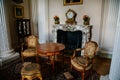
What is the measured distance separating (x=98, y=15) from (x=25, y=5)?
3.38 metres

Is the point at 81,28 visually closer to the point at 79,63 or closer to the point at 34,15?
the point at 79,63

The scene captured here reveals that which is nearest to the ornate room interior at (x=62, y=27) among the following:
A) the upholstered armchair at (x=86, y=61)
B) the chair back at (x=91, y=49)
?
the upholstered armchair at (x=86, y=61)

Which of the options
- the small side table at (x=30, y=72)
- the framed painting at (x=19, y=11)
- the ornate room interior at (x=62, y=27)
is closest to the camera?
Result: the small side table at (x=30, y=72)

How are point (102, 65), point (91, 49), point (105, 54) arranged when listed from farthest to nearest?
point (105, 54) < point (102, 65) < point (91, 49)

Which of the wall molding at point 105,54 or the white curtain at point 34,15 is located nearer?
the wall molding at point 105,54

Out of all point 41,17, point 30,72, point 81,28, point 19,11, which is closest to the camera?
point 30,72

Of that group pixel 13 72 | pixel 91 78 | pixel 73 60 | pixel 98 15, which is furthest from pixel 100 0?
pixel 13 72

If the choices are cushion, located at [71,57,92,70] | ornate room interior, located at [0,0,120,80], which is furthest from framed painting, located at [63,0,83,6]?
cushion, located at [71,57,92,70]

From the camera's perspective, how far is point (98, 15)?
12.4 ft

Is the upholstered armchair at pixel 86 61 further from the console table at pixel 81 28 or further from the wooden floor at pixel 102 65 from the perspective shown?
the console table at pixel 81 28

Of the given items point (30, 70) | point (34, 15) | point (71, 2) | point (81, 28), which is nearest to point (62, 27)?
point (81, 28)

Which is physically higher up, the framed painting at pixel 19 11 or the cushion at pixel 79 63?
the framed painting at pixel 19 11

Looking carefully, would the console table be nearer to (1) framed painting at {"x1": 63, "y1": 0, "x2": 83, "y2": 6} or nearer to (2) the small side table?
(1) framed painting at {"x1": 63, "y1": 0, "x2": 83, "y2": 6}

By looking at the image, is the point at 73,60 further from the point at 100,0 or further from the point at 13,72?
the point at 100,0
